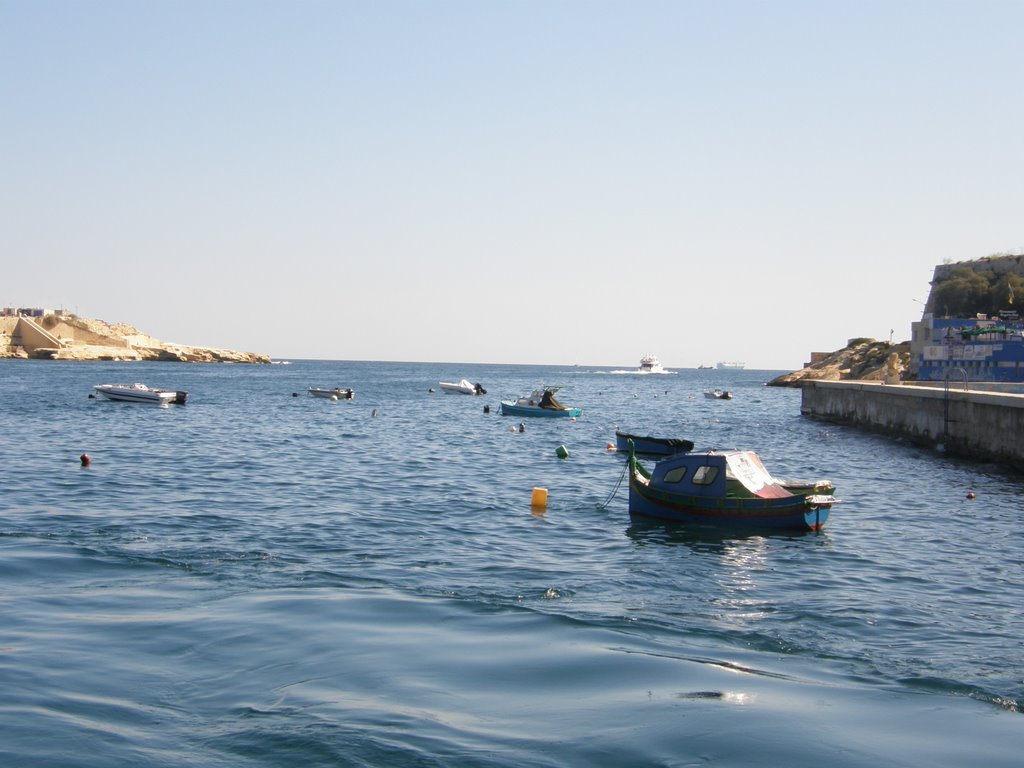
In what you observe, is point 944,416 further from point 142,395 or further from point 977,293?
point 977,293

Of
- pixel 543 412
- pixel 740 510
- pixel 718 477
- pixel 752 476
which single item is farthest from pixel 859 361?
pixel 740 510

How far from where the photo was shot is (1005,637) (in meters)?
15.0

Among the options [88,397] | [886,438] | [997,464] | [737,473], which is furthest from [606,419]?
[737,473]

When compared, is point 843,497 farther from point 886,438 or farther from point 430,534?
point 886,438

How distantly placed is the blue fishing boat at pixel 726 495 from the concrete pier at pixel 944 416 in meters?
17.2

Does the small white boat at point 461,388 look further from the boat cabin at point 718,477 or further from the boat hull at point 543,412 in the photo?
the boat cabin at point 718,477

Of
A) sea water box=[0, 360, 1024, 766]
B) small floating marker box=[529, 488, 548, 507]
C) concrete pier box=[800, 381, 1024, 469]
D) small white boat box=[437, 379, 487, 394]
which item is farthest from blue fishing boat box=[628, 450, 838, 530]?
small white boat box=[437, 379, 487, 394]

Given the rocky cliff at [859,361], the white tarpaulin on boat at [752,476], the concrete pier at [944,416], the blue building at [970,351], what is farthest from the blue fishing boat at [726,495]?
the rocky cliff at [859,361]

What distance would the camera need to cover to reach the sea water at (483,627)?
406 inches

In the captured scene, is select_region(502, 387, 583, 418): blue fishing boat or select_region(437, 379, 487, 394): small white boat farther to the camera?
select_region(437, 379, 487, 394): small white boat

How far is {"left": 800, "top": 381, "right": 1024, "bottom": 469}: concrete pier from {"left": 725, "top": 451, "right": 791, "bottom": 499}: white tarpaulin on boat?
16.8 meters

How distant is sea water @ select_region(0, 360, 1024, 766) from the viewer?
10.3m

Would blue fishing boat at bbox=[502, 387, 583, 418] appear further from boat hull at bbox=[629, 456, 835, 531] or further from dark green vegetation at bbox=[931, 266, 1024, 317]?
dark green vegetation at bbox=[931, 266, 1024, 317]

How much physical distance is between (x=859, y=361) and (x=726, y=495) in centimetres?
9868
